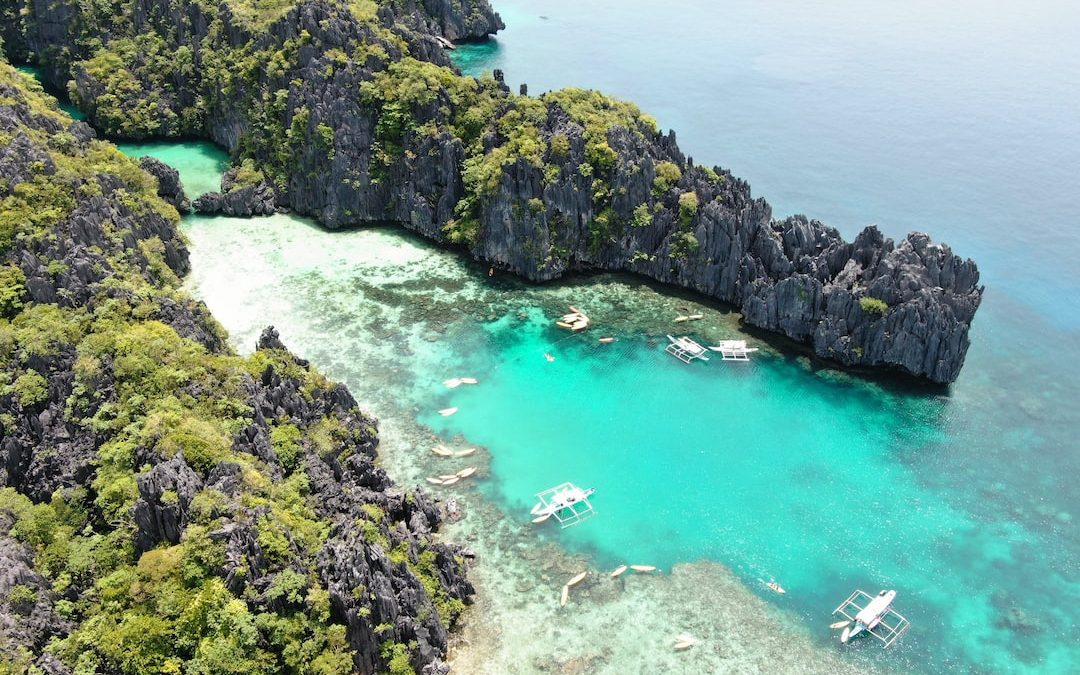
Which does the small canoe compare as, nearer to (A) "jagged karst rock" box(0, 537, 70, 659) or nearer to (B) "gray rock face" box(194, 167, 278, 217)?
(A) "jagged karst rock" box(0, 537, 70, 659)

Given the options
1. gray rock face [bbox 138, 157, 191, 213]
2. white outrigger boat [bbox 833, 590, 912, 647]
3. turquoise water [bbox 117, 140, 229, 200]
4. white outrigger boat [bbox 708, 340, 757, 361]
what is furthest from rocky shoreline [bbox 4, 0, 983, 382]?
white outrigger boat [bbox 833, 590, 912, 647]

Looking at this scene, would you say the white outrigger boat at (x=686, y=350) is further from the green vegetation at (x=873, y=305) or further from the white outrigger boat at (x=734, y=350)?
the green vegetation at (x=873, y=305)

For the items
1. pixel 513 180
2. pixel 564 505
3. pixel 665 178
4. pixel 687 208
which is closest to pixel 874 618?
pixel 564 505

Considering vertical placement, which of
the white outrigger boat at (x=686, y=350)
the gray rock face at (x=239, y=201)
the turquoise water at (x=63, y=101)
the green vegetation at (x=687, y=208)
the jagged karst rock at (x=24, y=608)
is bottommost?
the jagged karst rock at (x=24, y=608)

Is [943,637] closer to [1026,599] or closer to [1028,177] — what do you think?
[1026,599]

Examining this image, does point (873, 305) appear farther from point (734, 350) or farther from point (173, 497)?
point (173, 497)

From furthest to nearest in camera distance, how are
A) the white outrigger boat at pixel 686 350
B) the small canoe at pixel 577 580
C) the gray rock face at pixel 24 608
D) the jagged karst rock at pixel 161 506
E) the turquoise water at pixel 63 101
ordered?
the turquoise water at pixel 63 101 → the white outrigger boat at pixel 686 350 → the small canoe at pixel 577 580 → the jagged karst rock at pixel 161 506 → the gray rock face at pixel 24 608

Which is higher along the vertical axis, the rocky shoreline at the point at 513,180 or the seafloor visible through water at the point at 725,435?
the rocky shoreline at the point at 513,180

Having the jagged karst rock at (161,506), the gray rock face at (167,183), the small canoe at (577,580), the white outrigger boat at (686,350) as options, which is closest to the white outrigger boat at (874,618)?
the small canoe at (577,580)
